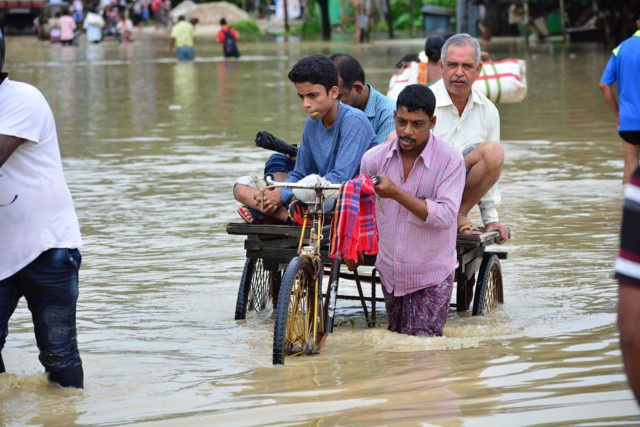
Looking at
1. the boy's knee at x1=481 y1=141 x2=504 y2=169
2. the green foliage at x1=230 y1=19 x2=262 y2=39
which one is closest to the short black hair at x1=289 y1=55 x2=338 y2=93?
the boy's knee at x1=481 y1=141 x2=504 y2=169

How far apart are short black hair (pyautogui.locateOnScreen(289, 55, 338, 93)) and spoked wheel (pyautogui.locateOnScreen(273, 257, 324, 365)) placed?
932 millimetres

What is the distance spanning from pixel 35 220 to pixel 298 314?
1.38 metres

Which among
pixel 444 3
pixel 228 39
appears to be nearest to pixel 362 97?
pixel 228 39

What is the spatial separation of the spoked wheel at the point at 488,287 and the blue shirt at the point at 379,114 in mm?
897

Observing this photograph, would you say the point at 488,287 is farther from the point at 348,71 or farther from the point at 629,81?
the point at 629,81

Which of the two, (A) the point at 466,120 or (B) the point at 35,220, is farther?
(A) the point at 466,120

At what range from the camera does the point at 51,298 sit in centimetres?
507

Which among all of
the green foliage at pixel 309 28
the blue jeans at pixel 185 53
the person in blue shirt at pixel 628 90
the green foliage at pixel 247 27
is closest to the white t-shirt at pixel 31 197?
the person in blue shirt at pixel 628 90

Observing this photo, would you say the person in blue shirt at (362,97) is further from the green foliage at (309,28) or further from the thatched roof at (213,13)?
the thatched roof at (213,13)

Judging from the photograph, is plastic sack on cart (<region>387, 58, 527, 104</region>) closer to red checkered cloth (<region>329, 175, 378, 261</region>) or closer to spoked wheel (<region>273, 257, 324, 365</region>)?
red checkered cloth (<region>329, 175, 378, 261</region>)

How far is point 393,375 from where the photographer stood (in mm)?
5609

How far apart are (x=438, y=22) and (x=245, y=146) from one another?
120 ft

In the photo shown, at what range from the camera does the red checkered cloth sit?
576 cm

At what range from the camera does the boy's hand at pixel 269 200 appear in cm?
643
